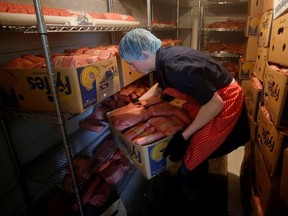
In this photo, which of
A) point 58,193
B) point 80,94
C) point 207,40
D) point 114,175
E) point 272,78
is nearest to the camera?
point 80,94

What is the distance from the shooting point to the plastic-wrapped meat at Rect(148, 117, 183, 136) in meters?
1.22

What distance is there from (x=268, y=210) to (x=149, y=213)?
2.67ft

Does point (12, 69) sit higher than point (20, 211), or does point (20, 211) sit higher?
point (12, 69)

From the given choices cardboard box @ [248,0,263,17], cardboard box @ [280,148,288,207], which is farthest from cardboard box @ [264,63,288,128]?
cardboard box @ [248,0,263,17]

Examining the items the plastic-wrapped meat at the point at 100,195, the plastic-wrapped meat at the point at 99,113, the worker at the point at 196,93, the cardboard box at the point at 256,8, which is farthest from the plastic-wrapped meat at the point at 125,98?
the cardboard box at the point at 256,8

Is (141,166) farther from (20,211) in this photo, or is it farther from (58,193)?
(20,211)

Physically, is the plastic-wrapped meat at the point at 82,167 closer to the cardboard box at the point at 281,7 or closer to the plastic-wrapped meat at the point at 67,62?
the plastic-wrapped meat at the point at 67,62

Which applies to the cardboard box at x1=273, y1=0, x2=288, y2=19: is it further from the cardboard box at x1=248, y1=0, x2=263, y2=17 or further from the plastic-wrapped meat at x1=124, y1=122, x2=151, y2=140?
the cardboard box at x1=248, y1=0, x2=263, y2=17

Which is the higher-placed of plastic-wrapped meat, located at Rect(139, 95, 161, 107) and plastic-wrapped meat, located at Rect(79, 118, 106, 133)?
plastic-wrapped meat, located at Rect(139, 95, 161, 107)

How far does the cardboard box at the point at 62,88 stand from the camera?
96 cm

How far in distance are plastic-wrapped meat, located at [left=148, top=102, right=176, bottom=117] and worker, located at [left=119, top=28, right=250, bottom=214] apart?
0.15 metres

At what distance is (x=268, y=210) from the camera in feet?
3.48

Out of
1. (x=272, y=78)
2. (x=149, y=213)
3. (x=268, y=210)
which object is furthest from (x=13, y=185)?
(x=272, y=78)

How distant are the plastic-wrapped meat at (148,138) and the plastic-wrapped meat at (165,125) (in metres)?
0.03
